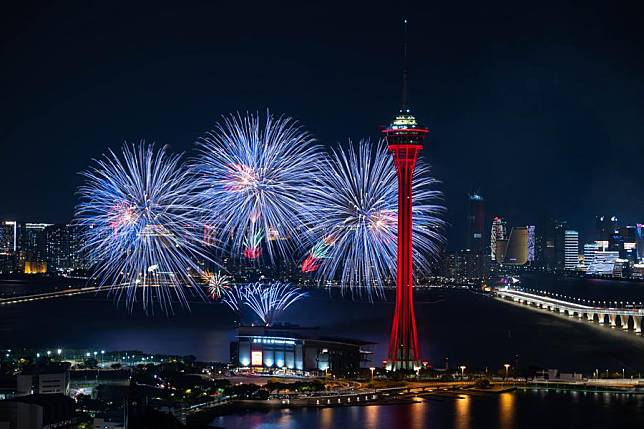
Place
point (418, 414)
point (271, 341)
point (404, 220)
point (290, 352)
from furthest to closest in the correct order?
1. point (271, 341)
2. point (290, 352)
3. point (404, 220)
4. point (418, 414)

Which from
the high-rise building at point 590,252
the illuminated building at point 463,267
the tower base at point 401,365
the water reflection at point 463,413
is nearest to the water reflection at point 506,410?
the water reflection at point 463,413

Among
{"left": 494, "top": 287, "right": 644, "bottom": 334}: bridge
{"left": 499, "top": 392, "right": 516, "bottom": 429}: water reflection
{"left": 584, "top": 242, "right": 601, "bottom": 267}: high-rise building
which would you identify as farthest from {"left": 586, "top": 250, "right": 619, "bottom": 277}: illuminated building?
{"left": 499, "top": 392, "right": 516, "bottom": 429}: water reflection

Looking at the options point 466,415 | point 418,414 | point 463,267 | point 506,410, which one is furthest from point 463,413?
point 463,267

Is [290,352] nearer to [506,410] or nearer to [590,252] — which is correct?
[506,410]

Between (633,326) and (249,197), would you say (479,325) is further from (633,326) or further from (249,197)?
(249,197)

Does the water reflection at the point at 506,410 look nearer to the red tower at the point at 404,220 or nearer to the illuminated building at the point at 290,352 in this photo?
the red tower at the point at 404,220

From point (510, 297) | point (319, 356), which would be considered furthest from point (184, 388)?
point (510, 297)
